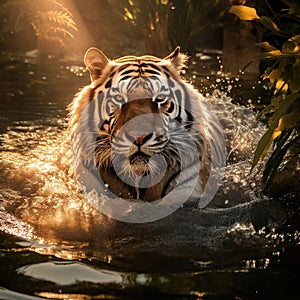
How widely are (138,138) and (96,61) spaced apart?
750 mm

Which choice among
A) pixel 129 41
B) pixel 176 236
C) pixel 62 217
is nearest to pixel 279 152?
pixel 176 236

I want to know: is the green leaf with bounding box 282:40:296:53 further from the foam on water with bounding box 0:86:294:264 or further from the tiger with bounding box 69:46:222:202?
the foam on water with bounding box 0:86:294:264

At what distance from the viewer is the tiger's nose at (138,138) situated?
3.22 metres

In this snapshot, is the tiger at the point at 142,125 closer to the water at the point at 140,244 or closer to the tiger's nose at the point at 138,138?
the tiger's nose at the point at 138,138

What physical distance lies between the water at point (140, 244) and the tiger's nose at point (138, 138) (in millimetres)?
398

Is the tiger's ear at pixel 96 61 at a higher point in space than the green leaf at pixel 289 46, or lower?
higher

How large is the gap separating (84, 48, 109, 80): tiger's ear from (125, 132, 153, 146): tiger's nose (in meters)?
0.68

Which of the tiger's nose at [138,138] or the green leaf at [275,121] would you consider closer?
the green leaf at [275,121]

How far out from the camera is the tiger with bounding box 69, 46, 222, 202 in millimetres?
3398

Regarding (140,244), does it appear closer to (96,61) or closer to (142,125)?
(142,125)

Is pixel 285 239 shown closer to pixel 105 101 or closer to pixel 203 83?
pixel 105 101

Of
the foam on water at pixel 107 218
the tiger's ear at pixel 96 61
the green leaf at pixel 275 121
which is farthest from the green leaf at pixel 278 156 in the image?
the tiger's ear at pixel 96 61

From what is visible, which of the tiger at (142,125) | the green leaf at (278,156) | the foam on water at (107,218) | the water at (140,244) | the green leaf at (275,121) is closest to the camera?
the water at (140,244)

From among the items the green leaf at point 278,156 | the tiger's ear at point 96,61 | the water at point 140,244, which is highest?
the tiger's ear at point 96,61
